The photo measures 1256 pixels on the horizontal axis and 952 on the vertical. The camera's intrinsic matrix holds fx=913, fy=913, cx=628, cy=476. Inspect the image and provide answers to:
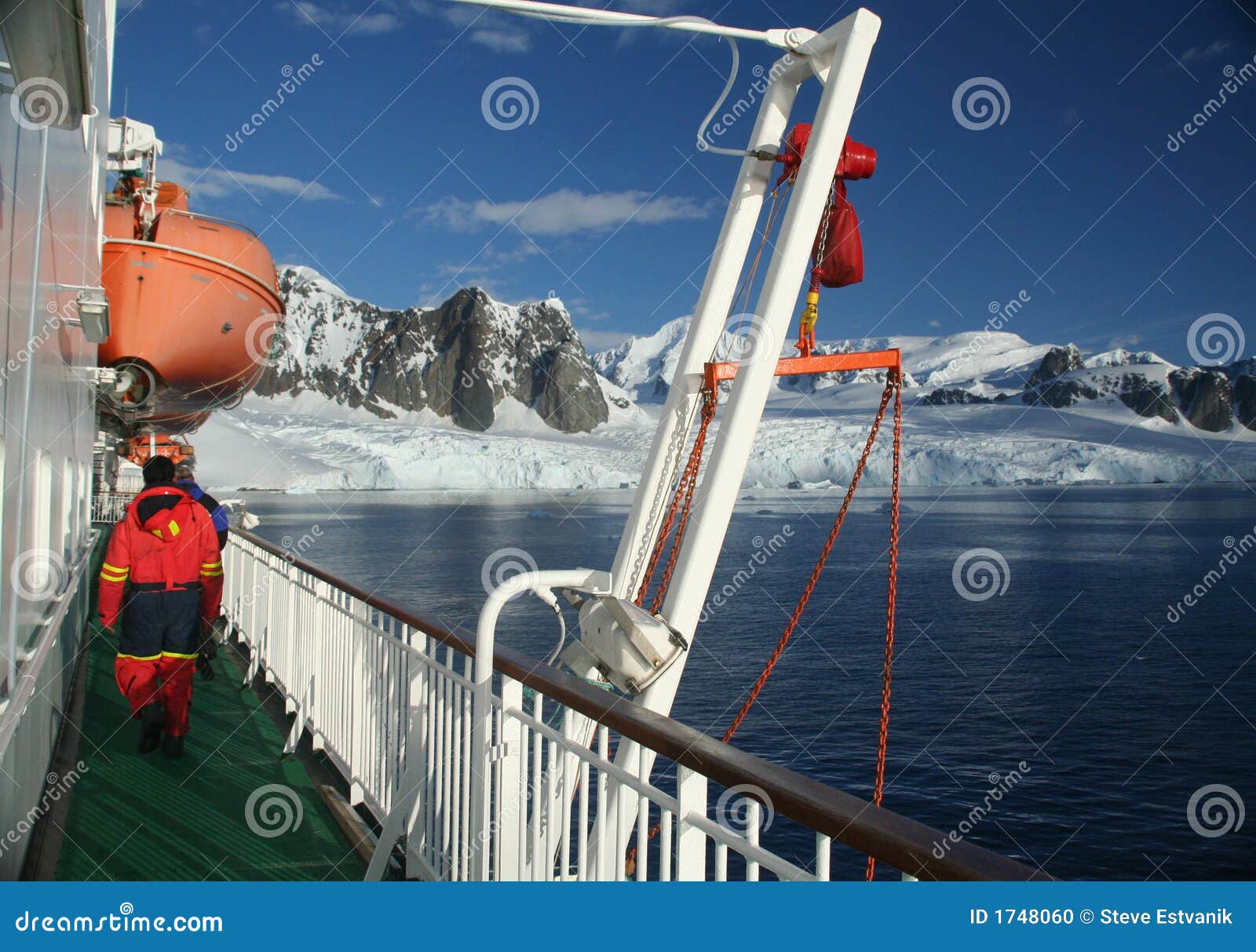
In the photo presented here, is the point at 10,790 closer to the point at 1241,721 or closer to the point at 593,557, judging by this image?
the point at 1241,721

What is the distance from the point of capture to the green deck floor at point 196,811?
9.62ft

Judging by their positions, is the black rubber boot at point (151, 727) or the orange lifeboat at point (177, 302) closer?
the black rubber boot at point (151, 727)

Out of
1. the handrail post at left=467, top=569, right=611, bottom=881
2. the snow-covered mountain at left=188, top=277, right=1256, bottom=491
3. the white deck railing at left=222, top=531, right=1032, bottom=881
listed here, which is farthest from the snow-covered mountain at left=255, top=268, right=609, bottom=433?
the handrail post at left=467, top=569, right=611, bottom=881

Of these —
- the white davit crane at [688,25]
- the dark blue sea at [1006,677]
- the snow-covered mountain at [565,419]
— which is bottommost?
the dark blue sea at [1006,677]

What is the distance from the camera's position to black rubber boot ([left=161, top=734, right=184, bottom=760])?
3975mm

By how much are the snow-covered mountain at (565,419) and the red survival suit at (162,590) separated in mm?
69703

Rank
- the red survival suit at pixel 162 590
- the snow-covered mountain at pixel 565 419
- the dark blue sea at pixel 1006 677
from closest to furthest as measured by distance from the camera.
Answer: the red survival suit at pixel 162 590 → the dark blue sea at pixel 1006 677 → the snow-covered mountain at pixel 565 419

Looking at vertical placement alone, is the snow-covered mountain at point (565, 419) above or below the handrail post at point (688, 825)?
above

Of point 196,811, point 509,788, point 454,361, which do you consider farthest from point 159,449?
point 454,361

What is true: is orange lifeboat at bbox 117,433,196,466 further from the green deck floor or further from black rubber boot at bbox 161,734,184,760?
black rubber boot at bbox 161,734,184,760

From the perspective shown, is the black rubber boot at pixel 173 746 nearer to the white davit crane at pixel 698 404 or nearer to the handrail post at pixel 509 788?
the white davit crane at pixel 698 404

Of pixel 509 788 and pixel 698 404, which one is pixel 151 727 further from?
pixel 698 404

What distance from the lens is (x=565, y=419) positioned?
152000 mm

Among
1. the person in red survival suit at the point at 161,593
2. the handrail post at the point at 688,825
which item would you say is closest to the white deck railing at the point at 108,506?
the person in red survival suit at the point at 161,593
